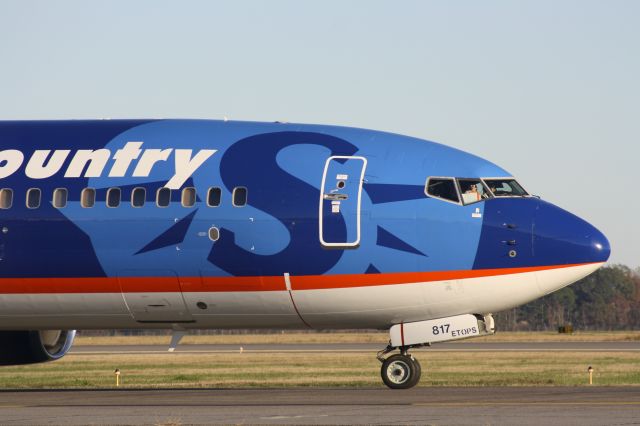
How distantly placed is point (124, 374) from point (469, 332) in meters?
22.8

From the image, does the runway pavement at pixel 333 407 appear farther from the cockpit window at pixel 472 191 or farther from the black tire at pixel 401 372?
the cockpit window at pixel 472 191

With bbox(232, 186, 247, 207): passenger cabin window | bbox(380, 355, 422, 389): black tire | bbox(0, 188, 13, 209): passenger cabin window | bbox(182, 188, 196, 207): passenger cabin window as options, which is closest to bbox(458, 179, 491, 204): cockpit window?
bbox(380, 355, 422, 389): black tire

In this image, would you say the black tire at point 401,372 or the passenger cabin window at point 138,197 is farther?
the passenger cabin window at point 138,197

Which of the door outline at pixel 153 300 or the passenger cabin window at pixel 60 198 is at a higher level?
the passenger cabin window at pixel 60 198

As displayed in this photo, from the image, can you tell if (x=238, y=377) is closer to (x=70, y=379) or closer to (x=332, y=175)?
(x=70, y=379)

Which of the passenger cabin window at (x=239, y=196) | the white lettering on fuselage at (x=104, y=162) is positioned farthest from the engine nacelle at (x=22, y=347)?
the passenger cabin window at (x=239, y=196)

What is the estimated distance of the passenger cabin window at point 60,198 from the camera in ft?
95.1

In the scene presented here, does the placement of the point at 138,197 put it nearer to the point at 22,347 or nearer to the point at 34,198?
the point at 34,198

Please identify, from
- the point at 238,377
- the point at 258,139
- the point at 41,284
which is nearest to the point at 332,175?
the point at 258,139

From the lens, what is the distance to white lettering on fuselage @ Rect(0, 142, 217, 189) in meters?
28.7

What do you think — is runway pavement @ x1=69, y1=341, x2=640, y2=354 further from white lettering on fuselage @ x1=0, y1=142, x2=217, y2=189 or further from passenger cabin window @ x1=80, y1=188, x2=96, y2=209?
passenger cabin window @ x1=80, y1=188, x2=96, y2=209

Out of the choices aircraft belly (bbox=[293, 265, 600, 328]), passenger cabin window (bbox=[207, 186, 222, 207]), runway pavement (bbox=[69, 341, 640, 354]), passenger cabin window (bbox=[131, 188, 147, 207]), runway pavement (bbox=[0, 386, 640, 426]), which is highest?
runway pavement (bbox=[69, 341, 640, 354])

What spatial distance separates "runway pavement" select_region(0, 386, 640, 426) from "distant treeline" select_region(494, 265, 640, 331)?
452 ft

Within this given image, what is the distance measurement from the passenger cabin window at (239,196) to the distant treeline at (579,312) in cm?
13841
